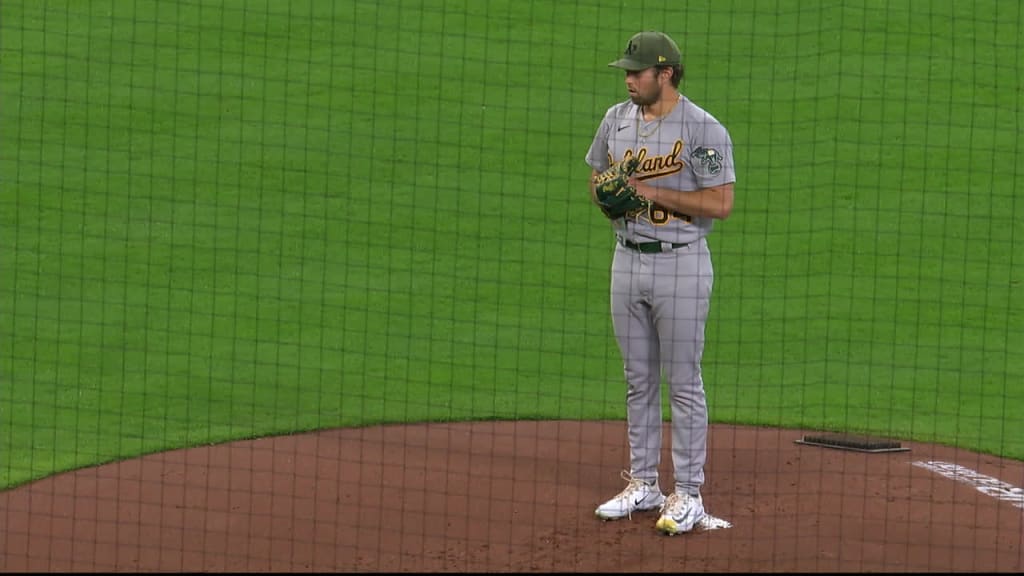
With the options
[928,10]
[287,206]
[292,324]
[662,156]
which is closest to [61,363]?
[292,324]

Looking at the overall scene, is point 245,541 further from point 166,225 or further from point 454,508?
point 166,225

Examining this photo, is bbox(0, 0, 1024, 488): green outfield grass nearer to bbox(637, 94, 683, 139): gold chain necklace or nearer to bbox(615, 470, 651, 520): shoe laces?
bbox(615, 470, 651, 520): shoe laces

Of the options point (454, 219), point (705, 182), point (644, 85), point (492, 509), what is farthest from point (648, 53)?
point (454, 219)

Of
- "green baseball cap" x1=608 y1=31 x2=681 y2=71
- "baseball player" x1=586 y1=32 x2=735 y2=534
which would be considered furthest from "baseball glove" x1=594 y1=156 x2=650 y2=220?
"green baseball cap" x1=608 y1=31 x2=681 y2=71

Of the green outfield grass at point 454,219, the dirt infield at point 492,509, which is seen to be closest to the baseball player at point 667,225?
the dirt infield at point 492,509

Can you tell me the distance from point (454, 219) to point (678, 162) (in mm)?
4768

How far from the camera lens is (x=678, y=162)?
7.18 meters

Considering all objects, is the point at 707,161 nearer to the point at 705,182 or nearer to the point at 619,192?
the point at 705,182

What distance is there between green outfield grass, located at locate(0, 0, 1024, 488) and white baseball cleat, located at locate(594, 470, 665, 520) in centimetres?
162

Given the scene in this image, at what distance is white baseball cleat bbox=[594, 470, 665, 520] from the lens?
745 cm

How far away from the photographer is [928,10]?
577 inches

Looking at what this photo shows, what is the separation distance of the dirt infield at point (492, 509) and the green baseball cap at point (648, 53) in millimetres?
1871

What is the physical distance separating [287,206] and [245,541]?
490 cm

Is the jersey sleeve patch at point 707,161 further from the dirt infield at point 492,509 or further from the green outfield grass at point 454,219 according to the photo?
the green outfield grass at point 454,219
